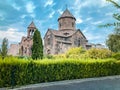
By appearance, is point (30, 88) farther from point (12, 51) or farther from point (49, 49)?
point (12, 51)

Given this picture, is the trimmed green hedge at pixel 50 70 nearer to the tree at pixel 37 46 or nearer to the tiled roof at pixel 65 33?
the tree at pixel 37 46

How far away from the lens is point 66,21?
6303cm

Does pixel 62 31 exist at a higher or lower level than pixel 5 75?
higher

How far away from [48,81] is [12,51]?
2726 inches

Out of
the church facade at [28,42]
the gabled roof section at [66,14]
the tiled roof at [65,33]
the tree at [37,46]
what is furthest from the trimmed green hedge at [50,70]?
the church facade at [28,42]

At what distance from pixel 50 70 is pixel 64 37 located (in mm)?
46142

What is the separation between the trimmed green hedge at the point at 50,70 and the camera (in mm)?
12844

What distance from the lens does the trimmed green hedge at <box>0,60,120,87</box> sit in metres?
12.8

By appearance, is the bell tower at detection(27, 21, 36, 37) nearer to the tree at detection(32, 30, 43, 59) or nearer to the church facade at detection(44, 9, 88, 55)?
the church facade at detection(44, 9, 88, 55)

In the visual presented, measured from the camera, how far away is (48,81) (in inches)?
580

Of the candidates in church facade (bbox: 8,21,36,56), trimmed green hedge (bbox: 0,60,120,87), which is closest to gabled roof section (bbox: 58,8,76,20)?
church facade (bbox: 8,21,36,56)

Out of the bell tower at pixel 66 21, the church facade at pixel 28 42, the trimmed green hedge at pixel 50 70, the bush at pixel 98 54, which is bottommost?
the trimmed green hedge at pixel 50 70

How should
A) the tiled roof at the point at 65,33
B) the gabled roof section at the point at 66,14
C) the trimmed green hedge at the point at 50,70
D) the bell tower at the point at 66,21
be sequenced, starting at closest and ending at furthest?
the trimmed green hedge at the point at 50,70 → the tiled roof at the point at 65,33 → the bell tower at the point at 66,21 → the gabled roof section at the point at 66,14

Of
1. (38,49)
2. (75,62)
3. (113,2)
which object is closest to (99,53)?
(38,49)
